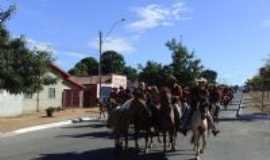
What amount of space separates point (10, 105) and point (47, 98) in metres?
12.6

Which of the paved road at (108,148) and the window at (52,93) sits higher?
the window at (52,93)

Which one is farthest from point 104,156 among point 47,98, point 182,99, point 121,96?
point 47,98

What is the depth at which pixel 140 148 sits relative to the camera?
20.9 m

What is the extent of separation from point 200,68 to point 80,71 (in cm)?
8407

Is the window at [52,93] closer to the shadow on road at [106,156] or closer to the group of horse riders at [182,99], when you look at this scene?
the group of horse riders at [182,99]

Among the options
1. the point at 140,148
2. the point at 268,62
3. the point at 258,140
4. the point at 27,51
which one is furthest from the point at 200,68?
the point at 140,148

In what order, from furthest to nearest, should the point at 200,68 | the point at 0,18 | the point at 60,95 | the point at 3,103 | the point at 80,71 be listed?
the point at 80,71 < the point at 60,95 < the point at 200,68 < the point at 3,103 < the point at 0,18

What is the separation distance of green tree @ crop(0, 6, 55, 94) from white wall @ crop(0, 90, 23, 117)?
1025cm

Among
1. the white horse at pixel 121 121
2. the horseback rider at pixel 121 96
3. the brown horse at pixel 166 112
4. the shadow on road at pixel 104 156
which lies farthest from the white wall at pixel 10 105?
the brown horse at pixel 166 112

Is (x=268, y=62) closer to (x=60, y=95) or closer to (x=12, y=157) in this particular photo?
(x=60, y=95)

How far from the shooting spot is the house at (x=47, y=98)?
49.9m

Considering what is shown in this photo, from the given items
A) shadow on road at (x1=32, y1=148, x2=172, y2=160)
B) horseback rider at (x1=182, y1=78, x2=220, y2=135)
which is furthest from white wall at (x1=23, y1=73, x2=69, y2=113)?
horseback rider at (x1=182, y1=78, x2=220, y2=135)

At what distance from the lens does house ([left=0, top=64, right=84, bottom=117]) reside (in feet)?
164

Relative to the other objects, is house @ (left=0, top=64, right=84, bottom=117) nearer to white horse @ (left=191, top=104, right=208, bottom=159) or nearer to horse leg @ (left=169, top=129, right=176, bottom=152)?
horse leg @ (left=169, top=129, right=176, bottom=152)
